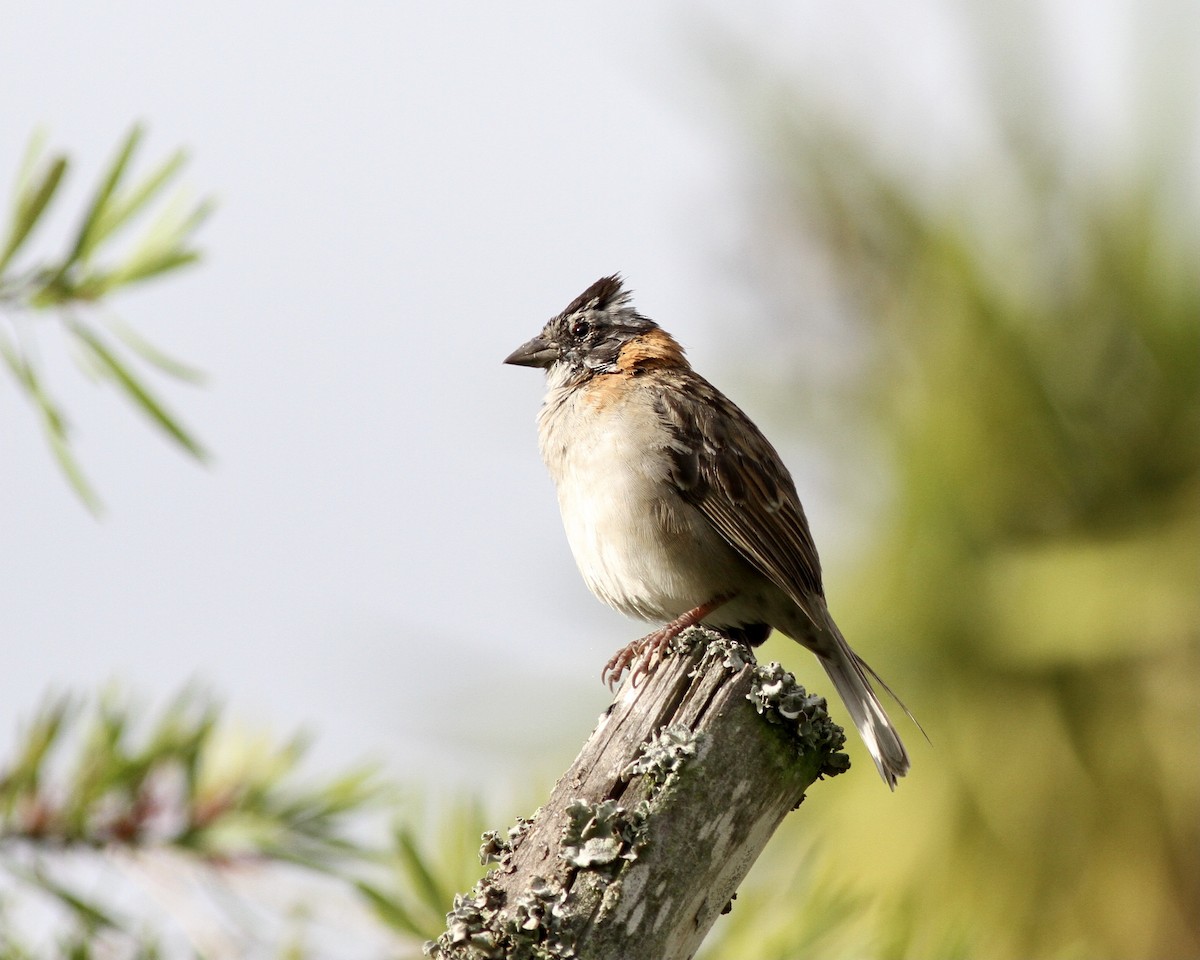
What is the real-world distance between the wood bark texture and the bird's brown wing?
70.5 inches

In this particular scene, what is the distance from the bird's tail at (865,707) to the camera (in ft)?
12.1

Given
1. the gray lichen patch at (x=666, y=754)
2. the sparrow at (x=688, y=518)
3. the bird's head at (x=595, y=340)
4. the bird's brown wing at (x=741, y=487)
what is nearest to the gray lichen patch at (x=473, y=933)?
the gray lichen patch at (x=666, y=754)

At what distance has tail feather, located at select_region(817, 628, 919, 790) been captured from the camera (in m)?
3.70

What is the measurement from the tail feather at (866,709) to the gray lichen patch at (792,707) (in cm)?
127

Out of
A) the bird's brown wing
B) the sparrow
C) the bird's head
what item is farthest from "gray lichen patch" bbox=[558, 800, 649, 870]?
the bird's head

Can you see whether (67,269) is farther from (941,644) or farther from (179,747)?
(941,644)

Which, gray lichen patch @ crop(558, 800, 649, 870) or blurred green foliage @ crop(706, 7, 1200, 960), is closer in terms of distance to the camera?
gray lichen patch @ crop(558, 800, 649, 870)

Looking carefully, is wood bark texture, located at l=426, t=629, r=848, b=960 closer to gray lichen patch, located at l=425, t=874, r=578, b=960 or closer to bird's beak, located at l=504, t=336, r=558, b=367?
gray lichen patch, located at l=425, t=874, r=578, b=960

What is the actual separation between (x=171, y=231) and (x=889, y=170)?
4.00 meters

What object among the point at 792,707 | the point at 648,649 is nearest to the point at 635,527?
the point at 648,649

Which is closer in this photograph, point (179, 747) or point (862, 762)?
point (179, 747)

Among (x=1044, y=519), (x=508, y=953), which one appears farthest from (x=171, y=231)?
(x=1044, y=519)

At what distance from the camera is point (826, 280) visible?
230 inches

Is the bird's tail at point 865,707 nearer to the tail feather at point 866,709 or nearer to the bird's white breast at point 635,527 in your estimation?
the tail feather at point 866,709
